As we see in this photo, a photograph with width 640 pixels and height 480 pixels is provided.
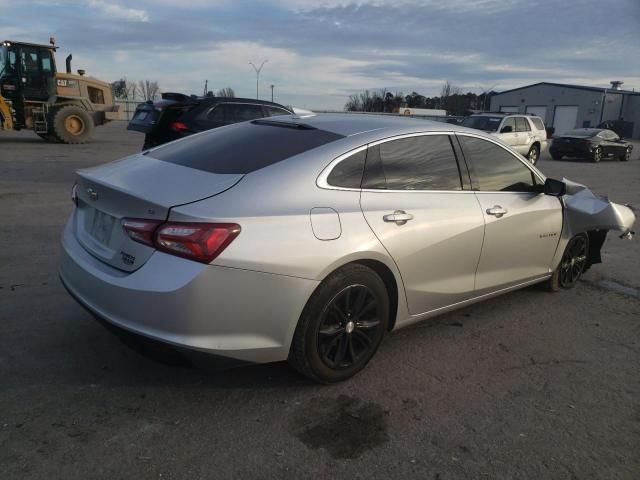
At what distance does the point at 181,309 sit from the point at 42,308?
86.2 inches

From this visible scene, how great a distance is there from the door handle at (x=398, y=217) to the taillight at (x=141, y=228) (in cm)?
136

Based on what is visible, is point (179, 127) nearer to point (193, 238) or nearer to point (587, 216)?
point (587, 216)

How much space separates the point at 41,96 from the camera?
18188mm

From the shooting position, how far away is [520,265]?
170 inches

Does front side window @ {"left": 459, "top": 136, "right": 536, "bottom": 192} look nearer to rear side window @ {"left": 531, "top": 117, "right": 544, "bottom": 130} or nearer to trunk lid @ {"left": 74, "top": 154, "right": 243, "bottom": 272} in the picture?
trunk lid @ {"left": 74, "top": 154, "right": 243, "bottom": 272}

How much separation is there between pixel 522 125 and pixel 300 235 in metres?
17.1

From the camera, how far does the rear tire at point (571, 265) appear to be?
4.95 m

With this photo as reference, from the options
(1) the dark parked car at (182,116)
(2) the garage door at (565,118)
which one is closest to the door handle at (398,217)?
(1) the dark parked car at (182,116)

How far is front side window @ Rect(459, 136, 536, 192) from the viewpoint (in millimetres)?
3996

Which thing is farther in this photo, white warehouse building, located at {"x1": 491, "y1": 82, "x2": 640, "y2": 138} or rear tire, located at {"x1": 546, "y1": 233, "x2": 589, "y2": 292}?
white warehouse building, located at {"x1": 491, "y1": 82, "x2": 640, "y2": 138}

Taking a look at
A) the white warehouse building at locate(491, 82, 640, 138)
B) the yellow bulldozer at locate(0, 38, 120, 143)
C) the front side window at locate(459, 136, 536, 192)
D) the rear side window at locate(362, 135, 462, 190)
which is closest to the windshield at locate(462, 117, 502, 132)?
the front side window at locate(459, 136, 536, 192)

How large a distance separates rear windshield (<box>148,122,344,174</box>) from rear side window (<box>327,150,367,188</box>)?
0.67ft

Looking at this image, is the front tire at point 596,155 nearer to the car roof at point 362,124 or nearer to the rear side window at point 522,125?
the rear side window at point 522,125

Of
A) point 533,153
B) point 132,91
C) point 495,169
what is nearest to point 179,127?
point 495,169
